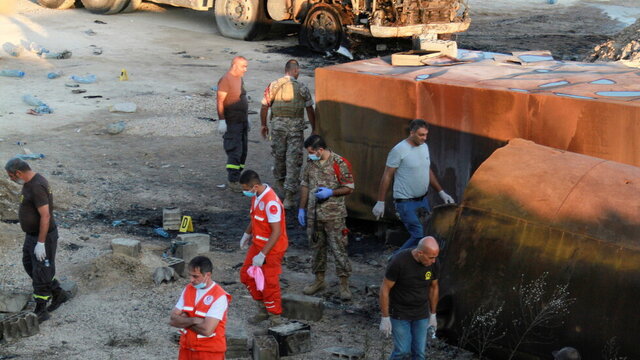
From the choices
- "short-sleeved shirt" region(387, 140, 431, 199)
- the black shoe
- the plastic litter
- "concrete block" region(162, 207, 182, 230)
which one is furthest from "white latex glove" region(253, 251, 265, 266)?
the plastic litter

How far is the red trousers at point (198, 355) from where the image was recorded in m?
5.88

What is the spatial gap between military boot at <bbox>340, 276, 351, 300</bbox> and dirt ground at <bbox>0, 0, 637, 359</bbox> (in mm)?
77

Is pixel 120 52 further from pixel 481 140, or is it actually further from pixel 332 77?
pixel 481 140

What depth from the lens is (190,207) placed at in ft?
37.2

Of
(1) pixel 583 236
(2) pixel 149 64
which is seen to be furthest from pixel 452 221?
(2) pixel 149 64

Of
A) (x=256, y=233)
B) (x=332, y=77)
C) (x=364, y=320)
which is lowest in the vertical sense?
(x=364, y=320)

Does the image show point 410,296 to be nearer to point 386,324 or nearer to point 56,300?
point 386,324

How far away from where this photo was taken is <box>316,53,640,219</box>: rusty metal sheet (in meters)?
8.52

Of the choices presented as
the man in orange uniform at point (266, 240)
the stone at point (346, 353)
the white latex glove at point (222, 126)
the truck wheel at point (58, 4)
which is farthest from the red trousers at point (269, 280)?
the truck wheel at point (58, 4)

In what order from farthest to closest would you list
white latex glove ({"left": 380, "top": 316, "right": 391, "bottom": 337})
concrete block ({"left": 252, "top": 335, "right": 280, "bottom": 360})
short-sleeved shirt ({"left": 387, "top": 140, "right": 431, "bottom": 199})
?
short-sleeved shirt ({"left": 387, "top": 140, "right": 431, "bottom": 199}) < concrete block ({"left": 252, "top": 335, "right": 280, "bottom": 360}) < white latex glove ({"left": 380, "top": 316, "right": 391, "bottom": 337})

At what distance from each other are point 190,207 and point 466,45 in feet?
43.4

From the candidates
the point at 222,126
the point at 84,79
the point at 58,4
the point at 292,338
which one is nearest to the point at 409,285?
the point at 292,338

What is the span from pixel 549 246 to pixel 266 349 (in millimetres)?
2380

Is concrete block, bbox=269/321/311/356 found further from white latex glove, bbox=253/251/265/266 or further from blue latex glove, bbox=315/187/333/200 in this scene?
blue latex glove, bbox=315/187/333/200
